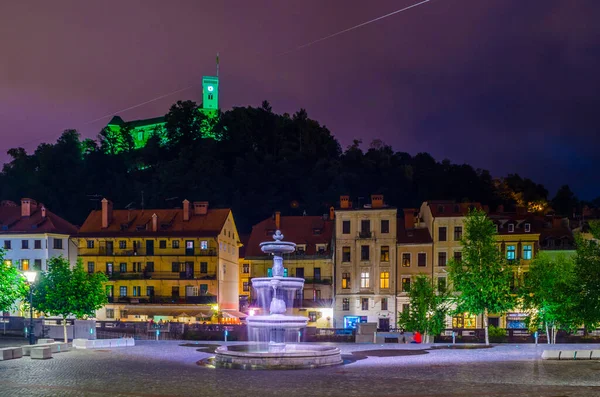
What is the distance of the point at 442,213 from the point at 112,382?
45.4 metres

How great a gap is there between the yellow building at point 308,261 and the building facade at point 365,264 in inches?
60.9

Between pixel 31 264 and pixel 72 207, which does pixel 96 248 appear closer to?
pixel 31 264

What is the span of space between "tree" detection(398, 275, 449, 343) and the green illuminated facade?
284 ft

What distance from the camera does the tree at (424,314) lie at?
1799 inches

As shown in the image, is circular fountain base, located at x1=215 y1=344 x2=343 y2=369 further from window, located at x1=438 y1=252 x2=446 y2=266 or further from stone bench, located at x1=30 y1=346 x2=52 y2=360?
window, located at x1=438 y1=252 x2=446 y2=266

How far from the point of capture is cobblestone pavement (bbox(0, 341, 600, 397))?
22.1m

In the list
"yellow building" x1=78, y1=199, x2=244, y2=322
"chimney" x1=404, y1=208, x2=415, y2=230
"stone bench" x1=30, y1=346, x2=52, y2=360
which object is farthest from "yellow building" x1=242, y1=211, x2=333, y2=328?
"stone bench" x1=30, y1=346, x2=52, y2=360

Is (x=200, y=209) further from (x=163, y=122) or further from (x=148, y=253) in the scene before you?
(x=163, y=122)

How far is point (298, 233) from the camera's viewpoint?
2896 inches

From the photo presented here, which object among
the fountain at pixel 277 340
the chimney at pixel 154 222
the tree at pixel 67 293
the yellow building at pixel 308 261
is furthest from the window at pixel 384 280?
the fountain at pixel 277 340

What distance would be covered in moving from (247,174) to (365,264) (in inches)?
1731

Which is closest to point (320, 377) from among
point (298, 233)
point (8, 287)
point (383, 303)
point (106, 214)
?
point (8, 287)

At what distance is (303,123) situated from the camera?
130m

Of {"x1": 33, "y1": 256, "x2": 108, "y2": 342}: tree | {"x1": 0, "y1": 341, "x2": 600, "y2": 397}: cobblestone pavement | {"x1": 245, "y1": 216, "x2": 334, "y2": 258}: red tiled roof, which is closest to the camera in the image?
{"x1": 0, "y1": 341, "x2": 600, "y2": 397}: cobblestone pavement
